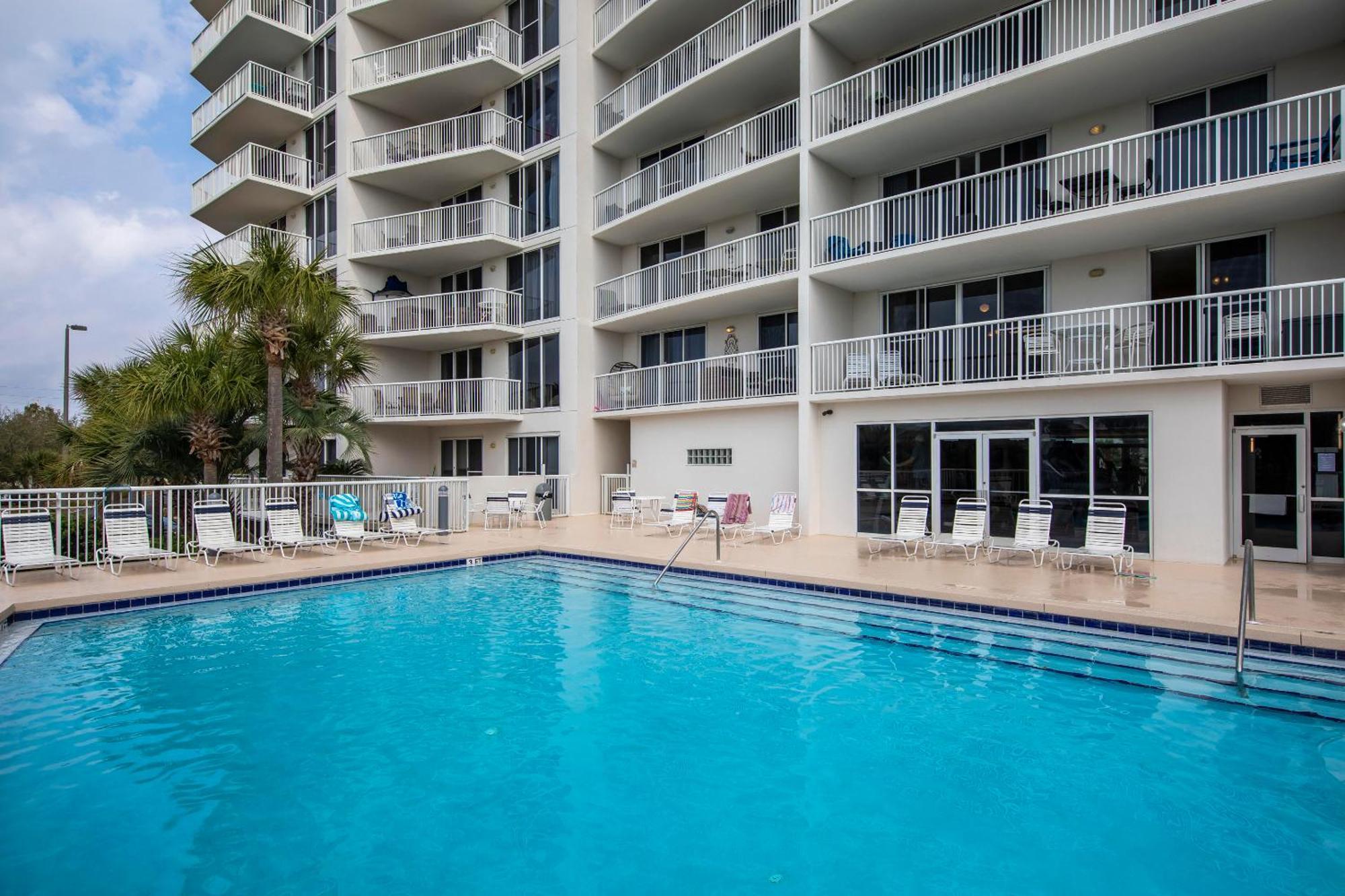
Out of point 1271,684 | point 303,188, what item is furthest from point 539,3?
point 1271,684

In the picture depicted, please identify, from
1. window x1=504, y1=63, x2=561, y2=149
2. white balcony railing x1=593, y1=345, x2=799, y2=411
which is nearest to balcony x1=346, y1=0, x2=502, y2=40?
window x1=504, y1=63, x2=561, y2=149

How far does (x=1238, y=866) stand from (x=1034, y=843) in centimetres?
91

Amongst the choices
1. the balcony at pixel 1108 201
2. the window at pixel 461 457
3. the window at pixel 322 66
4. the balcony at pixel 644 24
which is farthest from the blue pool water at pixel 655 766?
the window at pixel 322 66

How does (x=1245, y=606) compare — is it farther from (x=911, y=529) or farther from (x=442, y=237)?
(x=442, y=237)

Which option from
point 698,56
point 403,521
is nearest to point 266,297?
point 403,521

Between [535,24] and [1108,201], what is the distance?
16347mm

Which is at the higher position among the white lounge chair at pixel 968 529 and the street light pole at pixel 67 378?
the street light pole at pixel 67 378

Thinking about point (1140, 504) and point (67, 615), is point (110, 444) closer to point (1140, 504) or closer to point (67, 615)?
point (67, 615)

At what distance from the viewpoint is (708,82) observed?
1584 centimetres

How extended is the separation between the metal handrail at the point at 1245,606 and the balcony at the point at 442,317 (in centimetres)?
1724

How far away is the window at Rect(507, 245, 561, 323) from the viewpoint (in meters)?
19.5

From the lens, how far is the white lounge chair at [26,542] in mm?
8445

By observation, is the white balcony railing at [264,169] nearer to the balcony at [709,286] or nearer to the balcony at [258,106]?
the balcony at [258,106]

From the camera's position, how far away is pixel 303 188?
Answer: 23.3m
